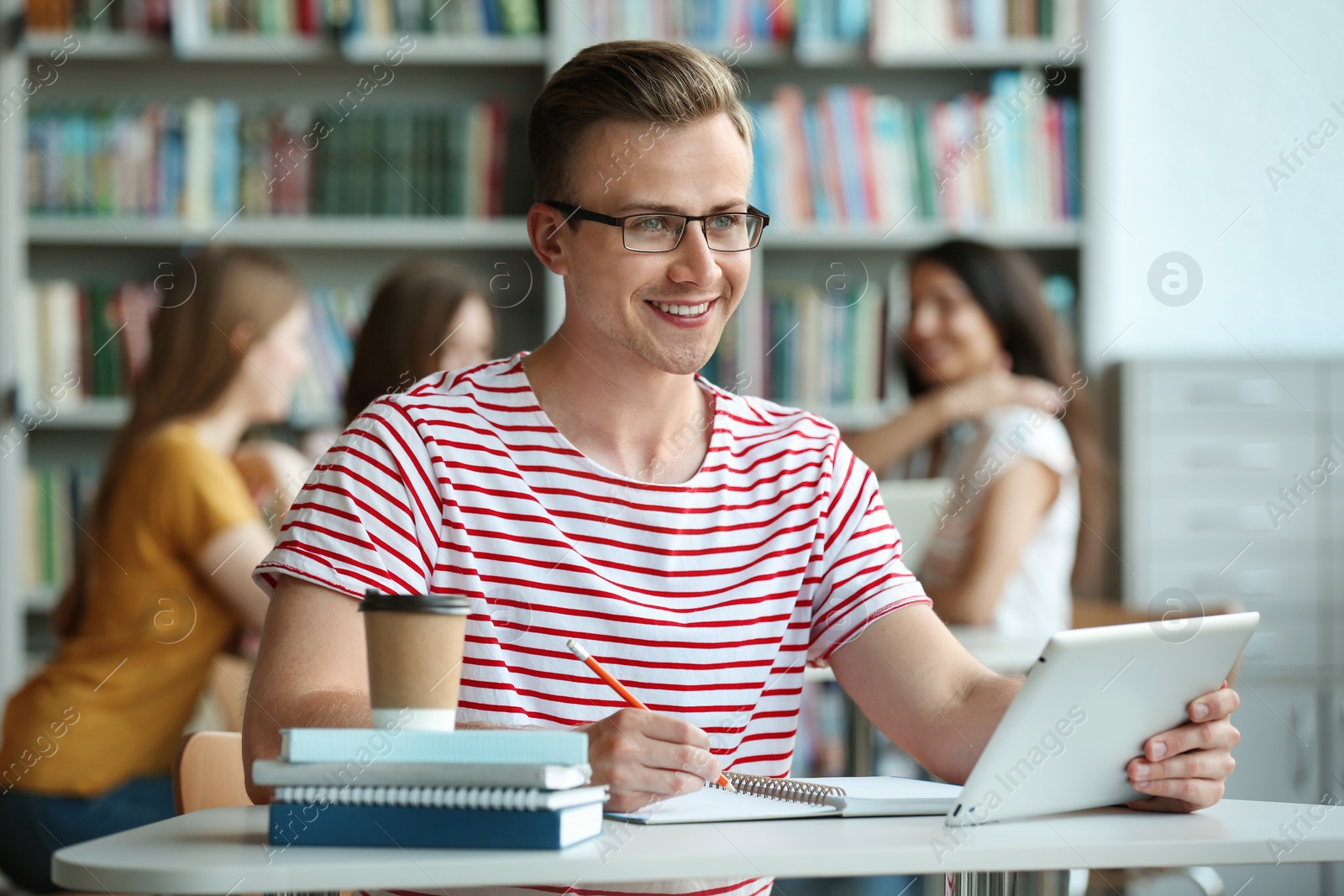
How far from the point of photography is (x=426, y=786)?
83 cm

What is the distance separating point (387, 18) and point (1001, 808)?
9.28ft

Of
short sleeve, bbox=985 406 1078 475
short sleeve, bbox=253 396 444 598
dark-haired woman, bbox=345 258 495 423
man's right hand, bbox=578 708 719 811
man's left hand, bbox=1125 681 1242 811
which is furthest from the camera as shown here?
short sleeve, bbox=985 406 1078 475

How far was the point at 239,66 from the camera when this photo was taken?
3514 millimetres

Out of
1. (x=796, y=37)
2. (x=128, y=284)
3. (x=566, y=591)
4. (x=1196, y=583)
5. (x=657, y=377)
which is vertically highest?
(x=796, y=37)

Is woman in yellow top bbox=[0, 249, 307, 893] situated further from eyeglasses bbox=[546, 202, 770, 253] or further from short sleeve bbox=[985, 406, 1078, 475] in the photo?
short sleeve bbox=[985, 406, 1078, 475]

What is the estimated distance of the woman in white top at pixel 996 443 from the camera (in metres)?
2.67

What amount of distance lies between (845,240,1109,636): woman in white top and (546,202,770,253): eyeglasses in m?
1.23

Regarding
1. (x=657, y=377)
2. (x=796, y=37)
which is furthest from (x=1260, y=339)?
(x=657, y=377)

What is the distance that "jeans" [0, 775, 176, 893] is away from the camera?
1994 mm

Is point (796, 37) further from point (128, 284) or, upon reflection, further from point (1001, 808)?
point (1001, 808)

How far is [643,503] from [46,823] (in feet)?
4.12

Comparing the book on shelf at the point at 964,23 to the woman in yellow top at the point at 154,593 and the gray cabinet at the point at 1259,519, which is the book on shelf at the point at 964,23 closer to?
the gray cabinet at the point at 1259,519

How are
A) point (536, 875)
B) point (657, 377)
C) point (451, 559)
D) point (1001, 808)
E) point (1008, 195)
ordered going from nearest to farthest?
point (536, 875), point (1001, 808), point (451, 559), point (657, 377), point (1008, 195)

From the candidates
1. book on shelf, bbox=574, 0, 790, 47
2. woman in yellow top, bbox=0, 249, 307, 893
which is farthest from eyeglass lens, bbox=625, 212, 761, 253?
book on shelf, bbox=574, 0, 790, 47
